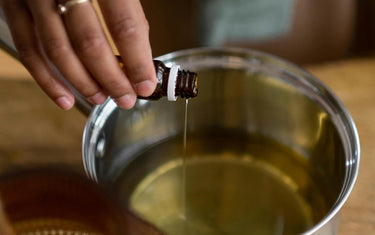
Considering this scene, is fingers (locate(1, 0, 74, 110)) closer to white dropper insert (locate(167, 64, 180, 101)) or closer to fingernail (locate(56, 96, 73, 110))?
fingernail (locate(56, 96, 73, 110))

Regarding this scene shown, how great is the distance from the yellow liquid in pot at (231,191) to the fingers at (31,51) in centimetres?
25

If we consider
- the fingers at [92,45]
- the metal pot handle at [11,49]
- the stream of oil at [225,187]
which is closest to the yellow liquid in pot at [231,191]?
the stream of oil at [225,187]

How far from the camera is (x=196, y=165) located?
0.80 m

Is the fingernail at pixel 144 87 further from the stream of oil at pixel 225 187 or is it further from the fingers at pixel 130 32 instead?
the stream of oil at pixel 225 187

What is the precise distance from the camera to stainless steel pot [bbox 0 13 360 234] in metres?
0.63

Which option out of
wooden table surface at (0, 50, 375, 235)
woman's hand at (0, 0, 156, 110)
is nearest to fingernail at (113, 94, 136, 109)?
woman's hand at (0, 0, 156, 110)

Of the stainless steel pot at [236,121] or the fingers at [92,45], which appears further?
the stainless steel pot at [236,121]

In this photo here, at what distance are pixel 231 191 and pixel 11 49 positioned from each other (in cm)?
41

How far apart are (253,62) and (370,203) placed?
0.91 ft

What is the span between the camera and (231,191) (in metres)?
0.75

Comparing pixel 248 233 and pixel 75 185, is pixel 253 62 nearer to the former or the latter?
pixel 248 233

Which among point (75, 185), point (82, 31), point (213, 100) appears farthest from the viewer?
point (213, 100)

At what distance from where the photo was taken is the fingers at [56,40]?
0.47 m

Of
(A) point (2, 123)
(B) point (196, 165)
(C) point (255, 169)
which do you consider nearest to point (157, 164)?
(B) point (196, 165)
